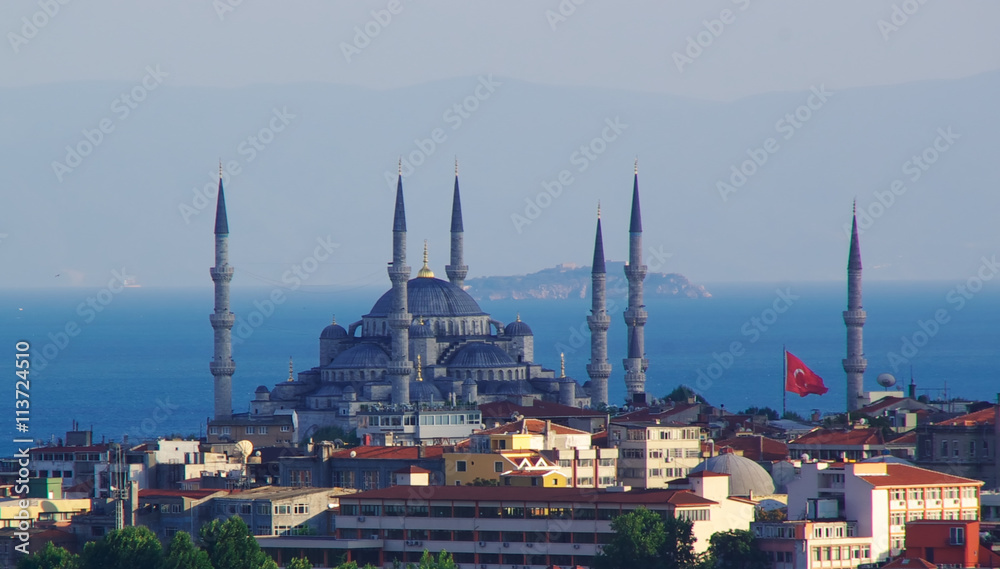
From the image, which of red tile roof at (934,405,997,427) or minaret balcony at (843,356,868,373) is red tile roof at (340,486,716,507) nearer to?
red tile roof at (934,405,997,427)

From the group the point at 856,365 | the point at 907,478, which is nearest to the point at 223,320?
the point at 856,365

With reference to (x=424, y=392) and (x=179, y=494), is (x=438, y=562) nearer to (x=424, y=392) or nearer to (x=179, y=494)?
(x=179, y=494)

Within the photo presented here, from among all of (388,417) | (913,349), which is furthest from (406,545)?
(913,349)

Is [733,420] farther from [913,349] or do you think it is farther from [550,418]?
[913,349]

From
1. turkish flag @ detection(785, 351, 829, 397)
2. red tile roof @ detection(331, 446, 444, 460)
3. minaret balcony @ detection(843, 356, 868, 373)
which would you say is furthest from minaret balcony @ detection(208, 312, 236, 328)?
red tile roof @ detection(331, 446, 444, 460)

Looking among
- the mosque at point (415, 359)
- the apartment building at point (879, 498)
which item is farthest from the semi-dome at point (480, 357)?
the apartment building at point (879, 498)

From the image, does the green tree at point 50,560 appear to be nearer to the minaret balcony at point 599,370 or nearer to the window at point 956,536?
the window at point 956,536
